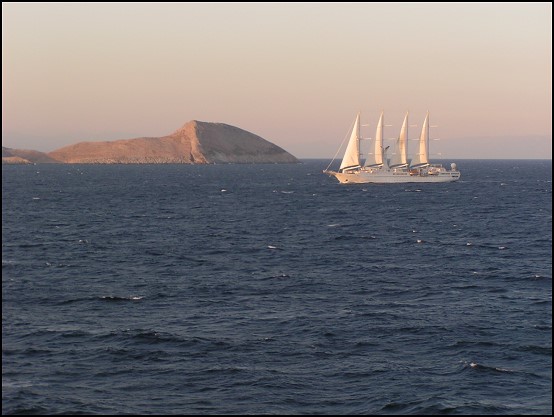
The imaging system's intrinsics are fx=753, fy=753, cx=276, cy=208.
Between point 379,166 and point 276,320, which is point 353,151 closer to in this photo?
point 379,166

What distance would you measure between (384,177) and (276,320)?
149m

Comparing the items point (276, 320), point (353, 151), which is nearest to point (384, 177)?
point (353, 151)

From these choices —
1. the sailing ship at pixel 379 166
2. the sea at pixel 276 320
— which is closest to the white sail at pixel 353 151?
the sailing ship at pixel 379 166

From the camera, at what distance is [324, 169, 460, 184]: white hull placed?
187 m

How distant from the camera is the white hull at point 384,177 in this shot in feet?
614

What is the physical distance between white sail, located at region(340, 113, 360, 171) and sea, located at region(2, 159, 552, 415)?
9937cm

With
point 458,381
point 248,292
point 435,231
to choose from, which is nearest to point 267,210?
point 435,231

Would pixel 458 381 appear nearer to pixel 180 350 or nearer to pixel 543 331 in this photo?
pixel 543 331

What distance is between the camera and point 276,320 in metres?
43.6

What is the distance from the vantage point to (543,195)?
508 ft

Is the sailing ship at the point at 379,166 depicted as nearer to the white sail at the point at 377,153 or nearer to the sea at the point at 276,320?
the white sail at the point at 377,153

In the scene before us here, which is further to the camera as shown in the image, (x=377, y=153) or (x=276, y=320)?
(x=377, y=153)

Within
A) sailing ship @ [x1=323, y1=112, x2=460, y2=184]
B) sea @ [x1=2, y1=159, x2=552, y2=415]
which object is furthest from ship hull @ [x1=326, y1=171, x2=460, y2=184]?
sea @ [x1=2, y1=159, x2=552, y2=415]

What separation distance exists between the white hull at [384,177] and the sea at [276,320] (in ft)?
315
